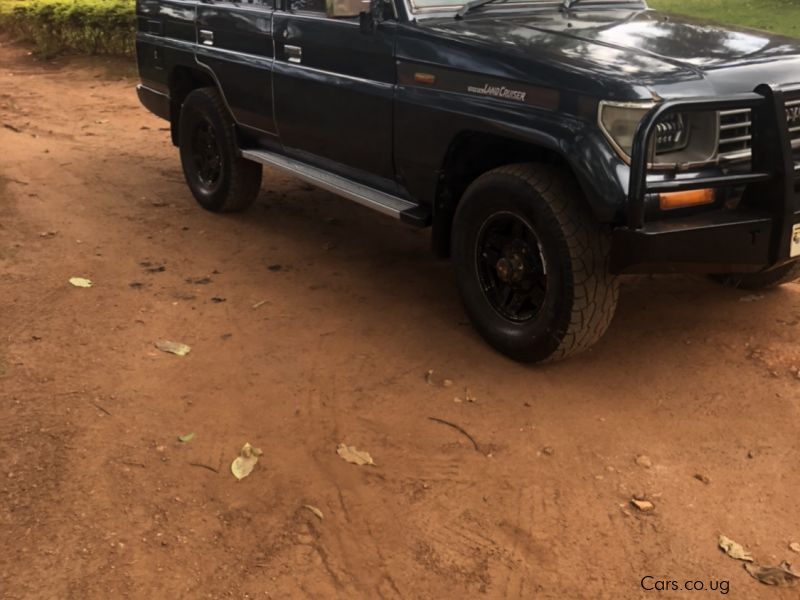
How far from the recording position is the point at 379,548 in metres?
2.96

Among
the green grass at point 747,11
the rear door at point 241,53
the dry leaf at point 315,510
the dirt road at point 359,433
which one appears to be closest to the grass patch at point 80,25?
the green grass at point 747,11

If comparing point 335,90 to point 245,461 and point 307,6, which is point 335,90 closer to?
point 307,6

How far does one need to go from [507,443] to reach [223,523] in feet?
3.86

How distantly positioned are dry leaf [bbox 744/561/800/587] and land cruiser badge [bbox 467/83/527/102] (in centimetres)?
204

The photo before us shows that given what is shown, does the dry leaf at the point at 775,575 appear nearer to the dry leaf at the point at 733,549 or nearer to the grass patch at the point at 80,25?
the dry leaf at the point at 733,549

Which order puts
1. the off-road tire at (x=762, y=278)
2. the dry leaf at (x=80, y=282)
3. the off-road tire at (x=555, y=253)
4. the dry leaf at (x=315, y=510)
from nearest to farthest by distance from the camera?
the dry leaf at (x=315, y=510)
the off-road tire at (x=555, y=253)
the off-road tire at (x=762, y=278)
the dry leaf at (x=80, y=282)

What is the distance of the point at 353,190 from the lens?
4875 millimetres

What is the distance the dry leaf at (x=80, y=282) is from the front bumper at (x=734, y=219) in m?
3.16

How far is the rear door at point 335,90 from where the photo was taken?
4.52 metres

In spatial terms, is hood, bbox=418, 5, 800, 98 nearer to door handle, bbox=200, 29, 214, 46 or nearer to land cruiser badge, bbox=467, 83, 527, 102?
land cruiser badge, bbox=467, 83, 527, 102

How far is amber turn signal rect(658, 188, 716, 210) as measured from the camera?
3.48 m

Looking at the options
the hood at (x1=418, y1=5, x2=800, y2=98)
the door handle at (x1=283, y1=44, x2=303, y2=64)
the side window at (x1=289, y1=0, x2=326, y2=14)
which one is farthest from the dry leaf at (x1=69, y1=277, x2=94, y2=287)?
the hood at (x1=418, y1=5, x2=800, y2=98)

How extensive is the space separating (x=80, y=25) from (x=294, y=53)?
10.2 metres

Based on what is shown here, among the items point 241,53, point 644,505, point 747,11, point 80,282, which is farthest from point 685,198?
point 747,11
